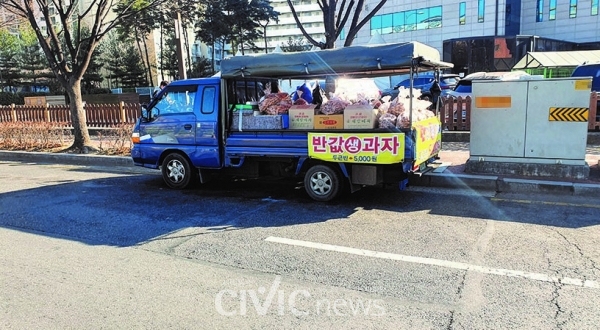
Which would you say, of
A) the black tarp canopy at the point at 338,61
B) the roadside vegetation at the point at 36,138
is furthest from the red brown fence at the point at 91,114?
the black tarp canopy at the point at 338,61

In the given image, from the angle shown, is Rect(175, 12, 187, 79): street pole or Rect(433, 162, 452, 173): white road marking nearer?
Rect(433, 162, 452, 173): white road marking

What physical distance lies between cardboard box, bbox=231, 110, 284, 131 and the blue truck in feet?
0.08

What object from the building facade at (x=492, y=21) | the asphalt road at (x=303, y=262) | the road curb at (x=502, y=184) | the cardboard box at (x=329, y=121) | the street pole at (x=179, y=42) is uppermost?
the building facade at (x=492, y=21)

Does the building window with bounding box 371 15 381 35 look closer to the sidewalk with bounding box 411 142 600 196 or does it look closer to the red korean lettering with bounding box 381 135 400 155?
the sidewalk with bounding box 411 142 600 196

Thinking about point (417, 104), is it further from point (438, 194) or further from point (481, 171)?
point (481, 171)

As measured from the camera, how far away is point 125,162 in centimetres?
1123

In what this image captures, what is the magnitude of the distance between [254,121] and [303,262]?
10.8 feet

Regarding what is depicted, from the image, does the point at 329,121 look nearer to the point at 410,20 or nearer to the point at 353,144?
the point at 353,144

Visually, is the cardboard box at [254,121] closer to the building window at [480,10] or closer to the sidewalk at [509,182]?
the sidewalk at [509,182]

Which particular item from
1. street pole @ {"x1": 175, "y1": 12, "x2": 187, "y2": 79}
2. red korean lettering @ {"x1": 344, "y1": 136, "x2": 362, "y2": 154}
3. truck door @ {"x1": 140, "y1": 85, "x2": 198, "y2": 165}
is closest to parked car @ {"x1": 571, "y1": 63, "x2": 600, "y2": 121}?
red korean lettering @ {"x1": 344, "y1": 136, "x2": 362, "y2": 154}

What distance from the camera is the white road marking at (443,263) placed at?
395 cm

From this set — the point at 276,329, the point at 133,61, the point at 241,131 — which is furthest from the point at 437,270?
the point at 133,61

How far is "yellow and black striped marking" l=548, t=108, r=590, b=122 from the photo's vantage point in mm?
7325

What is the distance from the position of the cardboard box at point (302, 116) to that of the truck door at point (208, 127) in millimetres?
1410
